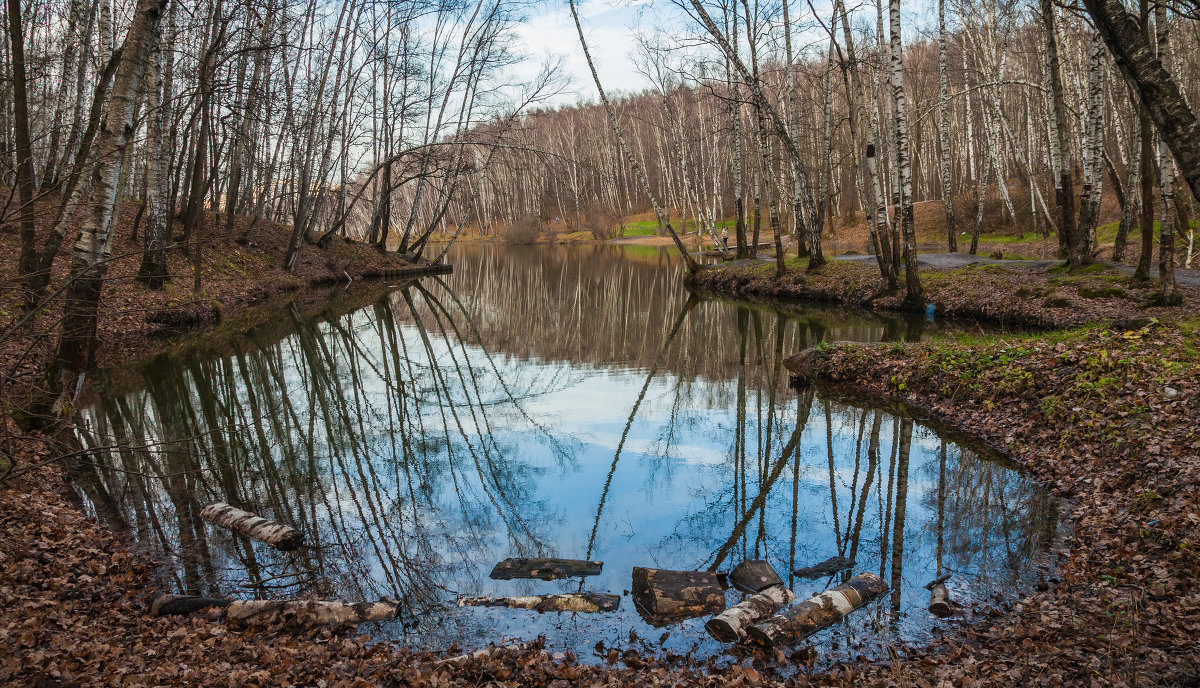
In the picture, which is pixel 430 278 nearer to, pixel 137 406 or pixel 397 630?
pixel 137 406

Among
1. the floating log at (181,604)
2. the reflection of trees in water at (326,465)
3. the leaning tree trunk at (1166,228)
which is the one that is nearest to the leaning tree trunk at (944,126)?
the leaning tree trunk at (1166,228)

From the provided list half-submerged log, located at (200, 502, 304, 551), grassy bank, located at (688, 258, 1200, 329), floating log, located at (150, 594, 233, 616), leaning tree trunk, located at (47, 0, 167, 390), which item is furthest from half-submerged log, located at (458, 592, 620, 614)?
grassy bank, located at (688, 258, 1200, 329)

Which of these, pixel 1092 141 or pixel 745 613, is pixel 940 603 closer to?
pixel 745 613

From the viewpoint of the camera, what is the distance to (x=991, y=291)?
1716cm

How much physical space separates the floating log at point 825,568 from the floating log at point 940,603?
30.7 inches

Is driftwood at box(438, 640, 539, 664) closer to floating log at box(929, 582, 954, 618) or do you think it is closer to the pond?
the pond

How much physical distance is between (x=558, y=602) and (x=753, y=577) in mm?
1617

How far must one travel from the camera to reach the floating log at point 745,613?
493 centimetres

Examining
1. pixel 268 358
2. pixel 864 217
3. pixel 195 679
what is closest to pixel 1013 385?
pixel 195 679

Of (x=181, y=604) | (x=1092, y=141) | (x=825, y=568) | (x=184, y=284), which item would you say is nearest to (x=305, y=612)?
(x=181, y=604)

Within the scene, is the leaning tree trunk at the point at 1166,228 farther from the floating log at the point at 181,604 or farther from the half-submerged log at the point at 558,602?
the floating log at the point at 181,604

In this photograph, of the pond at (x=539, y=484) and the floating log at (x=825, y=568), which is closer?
the pond at (x=539, y=484)

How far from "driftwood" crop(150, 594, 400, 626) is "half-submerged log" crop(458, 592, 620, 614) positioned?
688 mm

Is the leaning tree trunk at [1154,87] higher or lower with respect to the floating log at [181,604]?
higher
